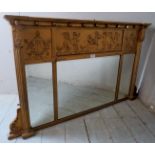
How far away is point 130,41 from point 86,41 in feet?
2.15

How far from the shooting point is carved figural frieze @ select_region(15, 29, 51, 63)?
119 centimetres

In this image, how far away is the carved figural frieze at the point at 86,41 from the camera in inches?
54.7

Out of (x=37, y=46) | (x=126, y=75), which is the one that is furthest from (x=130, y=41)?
(x=37, y=46)

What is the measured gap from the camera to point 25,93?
1351 mm

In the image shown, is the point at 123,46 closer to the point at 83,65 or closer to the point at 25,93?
the point at 83,65

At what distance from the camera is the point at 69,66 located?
1.72 m

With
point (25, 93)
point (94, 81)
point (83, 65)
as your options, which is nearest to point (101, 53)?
point (83, 65)

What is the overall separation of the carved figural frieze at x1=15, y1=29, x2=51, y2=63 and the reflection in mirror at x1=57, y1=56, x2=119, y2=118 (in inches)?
16.4

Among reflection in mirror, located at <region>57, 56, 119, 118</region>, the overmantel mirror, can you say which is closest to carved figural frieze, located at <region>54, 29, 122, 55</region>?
the overmantel mirror

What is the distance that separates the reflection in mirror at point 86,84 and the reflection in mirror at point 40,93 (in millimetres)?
139

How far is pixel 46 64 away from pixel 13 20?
47cm

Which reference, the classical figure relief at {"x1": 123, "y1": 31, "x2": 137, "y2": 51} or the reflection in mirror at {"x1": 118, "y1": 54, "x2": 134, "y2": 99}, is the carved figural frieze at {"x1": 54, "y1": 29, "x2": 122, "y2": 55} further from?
the reflection in mirror at {"x1": 118, "y1": 54, "x2": 134, "y2": 99}

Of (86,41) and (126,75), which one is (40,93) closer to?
(86,41)
